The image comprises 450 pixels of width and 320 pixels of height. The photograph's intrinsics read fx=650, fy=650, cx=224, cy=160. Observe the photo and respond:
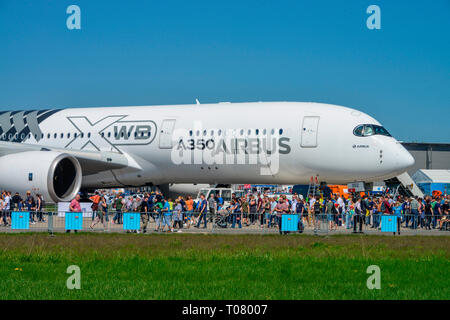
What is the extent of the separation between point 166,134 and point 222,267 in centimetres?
1550

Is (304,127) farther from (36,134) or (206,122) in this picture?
(36,134)

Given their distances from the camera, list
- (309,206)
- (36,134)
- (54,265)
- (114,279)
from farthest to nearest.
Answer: (36,134)
(309,206)
(54,265)
(114,279)

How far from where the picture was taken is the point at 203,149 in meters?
26.5

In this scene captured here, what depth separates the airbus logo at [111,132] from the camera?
1098 inches

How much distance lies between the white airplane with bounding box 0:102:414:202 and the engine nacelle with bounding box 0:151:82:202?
0.04m

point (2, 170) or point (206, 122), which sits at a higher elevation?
point (206, 122)

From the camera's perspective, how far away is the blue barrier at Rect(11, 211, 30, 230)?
21891 mm

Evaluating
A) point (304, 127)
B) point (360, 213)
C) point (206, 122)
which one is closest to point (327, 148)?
point (304, 127)

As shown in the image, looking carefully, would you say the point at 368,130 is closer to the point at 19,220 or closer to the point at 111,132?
the point at 111,132

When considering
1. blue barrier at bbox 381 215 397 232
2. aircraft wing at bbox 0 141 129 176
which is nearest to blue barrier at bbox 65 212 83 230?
aircraft wing at bbox 0 141 129 176

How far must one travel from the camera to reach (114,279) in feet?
35.2

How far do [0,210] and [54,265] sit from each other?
13183 millimetres

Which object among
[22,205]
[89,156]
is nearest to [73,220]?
[22,205]
